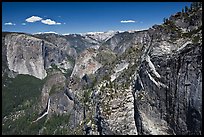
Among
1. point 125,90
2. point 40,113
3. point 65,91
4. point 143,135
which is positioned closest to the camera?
point 143,135

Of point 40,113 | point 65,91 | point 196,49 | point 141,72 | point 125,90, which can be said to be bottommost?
point 40,113

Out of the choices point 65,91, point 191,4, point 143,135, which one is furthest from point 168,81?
point 65,91

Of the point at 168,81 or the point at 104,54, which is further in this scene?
the point at 104,54

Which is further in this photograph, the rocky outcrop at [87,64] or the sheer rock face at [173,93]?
the rocky outcrop at [87,64]

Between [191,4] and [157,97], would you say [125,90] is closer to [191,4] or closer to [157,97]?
[157,97]

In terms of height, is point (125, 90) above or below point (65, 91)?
above

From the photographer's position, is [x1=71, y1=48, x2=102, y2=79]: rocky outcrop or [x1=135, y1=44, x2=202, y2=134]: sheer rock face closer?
[x1=135, y1=44, x2=202, y2=134]: sheer rock face

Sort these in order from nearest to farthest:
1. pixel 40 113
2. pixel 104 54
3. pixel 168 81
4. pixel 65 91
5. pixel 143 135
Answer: pixel 168 81, pixel 143 135, pixel 65 91, pixel 104 54, pixel 40 113

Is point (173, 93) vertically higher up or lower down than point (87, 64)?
lower down

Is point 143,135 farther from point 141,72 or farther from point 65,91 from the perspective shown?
point 65,91

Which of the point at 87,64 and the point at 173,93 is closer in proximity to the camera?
the point at 173,93
